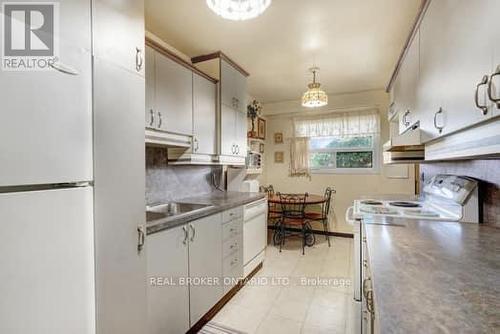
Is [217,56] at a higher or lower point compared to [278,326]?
higher

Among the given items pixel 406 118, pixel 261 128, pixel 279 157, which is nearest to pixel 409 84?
pixel 406 118

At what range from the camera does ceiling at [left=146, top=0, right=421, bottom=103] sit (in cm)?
195

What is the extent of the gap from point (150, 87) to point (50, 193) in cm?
120

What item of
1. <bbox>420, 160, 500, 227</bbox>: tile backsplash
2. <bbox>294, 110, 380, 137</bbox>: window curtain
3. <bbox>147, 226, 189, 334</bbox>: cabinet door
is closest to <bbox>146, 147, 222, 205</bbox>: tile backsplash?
<bbox>147, 226, 189, 334</bbox>: cabinet door

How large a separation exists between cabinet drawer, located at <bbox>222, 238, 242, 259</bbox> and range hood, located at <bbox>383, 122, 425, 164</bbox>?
5.29 feet

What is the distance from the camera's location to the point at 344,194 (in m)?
4.43

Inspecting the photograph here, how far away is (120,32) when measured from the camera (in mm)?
1226

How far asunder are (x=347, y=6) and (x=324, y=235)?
3.60 m

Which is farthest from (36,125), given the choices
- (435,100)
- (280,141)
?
(280,141)

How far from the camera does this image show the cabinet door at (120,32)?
3.66 feet

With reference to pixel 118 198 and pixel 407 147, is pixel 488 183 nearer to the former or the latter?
pixel 407 147

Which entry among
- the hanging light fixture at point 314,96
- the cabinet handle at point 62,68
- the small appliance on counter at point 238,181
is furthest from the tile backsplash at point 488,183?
the small appliance on counter at point 238,181

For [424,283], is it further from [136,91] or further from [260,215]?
[260,215]

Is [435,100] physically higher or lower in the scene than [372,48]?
lower
